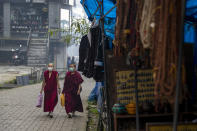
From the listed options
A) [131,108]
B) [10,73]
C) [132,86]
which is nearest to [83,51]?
[132,86]

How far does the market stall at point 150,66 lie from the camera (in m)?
3.10

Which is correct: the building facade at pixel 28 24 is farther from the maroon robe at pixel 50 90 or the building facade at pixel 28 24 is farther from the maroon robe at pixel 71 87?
the maroon robe at pixel 71 87

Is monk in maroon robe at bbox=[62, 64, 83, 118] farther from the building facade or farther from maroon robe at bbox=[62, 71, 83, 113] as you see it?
the building facade

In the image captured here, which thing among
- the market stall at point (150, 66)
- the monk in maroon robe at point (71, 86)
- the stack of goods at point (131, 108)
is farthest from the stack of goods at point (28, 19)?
the stack of goods at point (131, 108)

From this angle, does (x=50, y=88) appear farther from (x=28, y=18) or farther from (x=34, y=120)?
(x=28, y=18)

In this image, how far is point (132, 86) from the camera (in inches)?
193

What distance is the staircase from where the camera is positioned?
31234 millimetres

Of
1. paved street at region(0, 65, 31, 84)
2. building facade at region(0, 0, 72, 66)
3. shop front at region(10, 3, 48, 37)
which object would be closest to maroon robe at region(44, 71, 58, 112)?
paved street at region(0, 65, 31, 84)

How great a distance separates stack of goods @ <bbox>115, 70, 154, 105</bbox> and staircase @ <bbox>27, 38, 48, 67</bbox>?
85.1ft

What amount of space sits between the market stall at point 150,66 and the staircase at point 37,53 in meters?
25.6

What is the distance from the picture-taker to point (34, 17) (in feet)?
121

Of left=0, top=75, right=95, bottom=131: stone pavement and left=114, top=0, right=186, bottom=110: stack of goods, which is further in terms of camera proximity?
left=0, top=75, right=95, bottom=131: stone pavement

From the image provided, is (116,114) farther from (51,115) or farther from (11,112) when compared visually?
(11,112)

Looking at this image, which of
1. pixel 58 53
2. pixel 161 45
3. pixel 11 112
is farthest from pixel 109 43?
pixel 58 53
